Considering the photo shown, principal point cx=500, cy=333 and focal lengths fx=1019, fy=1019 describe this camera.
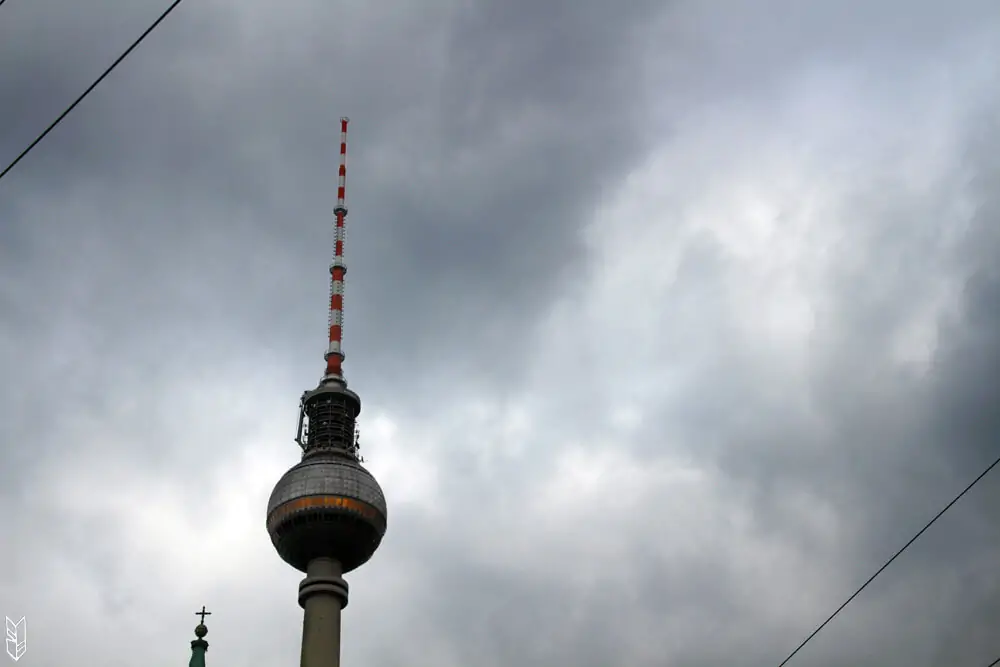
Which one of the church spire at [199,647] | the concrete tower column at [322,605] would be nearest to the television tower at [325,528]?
the concrete tower column at [322,605]

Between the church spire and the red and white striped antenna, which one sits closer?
the church spire

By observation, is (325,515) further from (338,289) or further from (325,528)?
(338,289)

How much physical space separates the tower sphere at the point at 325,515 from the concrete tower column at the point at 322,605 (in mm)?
1464

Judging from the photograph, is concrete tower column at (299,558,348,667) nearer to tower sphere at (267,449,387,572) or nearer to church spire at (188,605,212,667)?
tower sphere at (267,449,387,572)

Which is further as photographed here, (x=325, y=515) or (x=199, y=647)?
(x=325, y=515)

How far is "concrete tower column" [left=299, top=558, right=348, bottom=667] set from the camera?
96125 millimetres

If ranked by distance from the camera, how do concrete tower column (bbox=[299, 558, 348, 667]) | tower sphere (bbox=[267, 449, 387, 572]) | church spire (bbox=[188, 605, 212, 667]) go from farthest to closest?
1. tower sphere (bbox=[267, 449, 387, 572])
2. concrete tower column (bbox=[299, 558, 348, 667])
3. church spire (bbox=[188, 605, 212, 667])

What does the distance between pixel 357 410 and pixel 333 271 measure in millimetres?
15862

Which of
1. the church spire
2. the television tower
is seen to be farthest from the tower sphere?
the church spire

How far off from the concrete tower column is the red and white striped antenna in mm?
21826

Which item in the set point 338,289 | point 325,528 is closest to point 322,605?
point 325,528

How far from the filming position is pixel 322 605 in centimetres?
9750

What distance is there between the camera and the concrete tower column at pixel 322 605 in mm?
96125

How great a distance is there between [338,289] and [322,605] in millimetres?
34822
